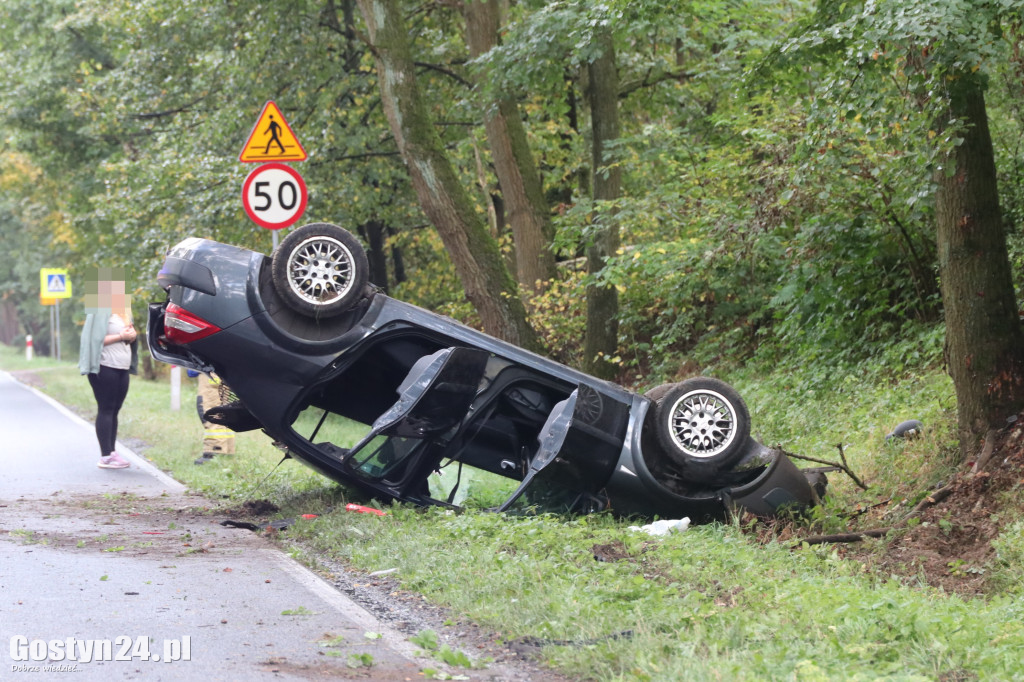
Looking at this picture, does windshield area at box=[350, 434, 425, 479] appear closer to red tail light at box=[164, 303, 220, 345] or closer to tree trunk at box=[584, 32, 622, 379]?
red tail light at box=[164, 303, 220, 345]

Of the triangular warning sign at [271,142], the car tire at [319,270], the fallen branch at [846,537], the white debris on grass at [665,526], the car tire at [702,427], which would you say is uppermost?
the triangular warning sign at [271,142]

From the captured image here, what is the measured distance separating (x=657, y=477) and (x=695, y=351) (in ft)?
24.7

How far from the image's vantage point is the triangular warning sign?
1078cm

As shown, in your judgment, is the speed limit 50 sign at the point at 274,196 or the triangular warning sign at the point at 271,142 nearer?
the speed limit 50 sign at the point at 274,196

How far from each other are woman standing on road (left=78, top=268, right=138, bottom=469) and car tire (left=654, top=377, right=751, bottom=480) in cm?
614

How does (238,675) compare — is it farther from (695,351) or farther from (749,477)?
(695,351)

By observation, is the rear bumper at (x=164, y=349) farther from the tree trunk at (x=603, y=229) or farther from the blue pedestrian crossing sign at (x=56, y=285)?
the blue pedestrian crossing sign at (x=56, y=285)

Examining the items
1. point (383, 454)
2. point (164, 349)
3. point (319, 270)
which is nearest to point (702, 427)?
point (383, 454)

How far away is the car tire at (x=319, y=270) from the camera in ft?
25.6

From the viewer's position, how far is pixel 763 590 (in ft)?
18.2

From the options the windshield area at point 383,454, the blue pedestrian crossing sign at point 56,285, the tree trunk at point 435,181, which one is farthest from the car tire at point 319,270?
the blue pedestrian crossing sign at point 56,285

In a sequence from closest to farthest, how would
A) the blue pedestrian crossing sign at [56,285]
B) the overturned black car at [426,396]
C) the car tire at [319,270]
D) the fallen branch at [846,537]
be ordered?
1. the fallen branch at [846,537]
2. the overturned black car at [426,396]
3. the car tire at [319,270]
4. the blue pedestrian crossing sign at [56,285]

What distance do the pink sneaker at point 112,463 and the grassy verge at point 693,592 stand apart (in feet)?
8.48

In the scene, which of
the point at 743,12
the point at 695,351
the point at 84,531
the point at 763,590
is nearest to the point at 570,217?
the point at 695,351
